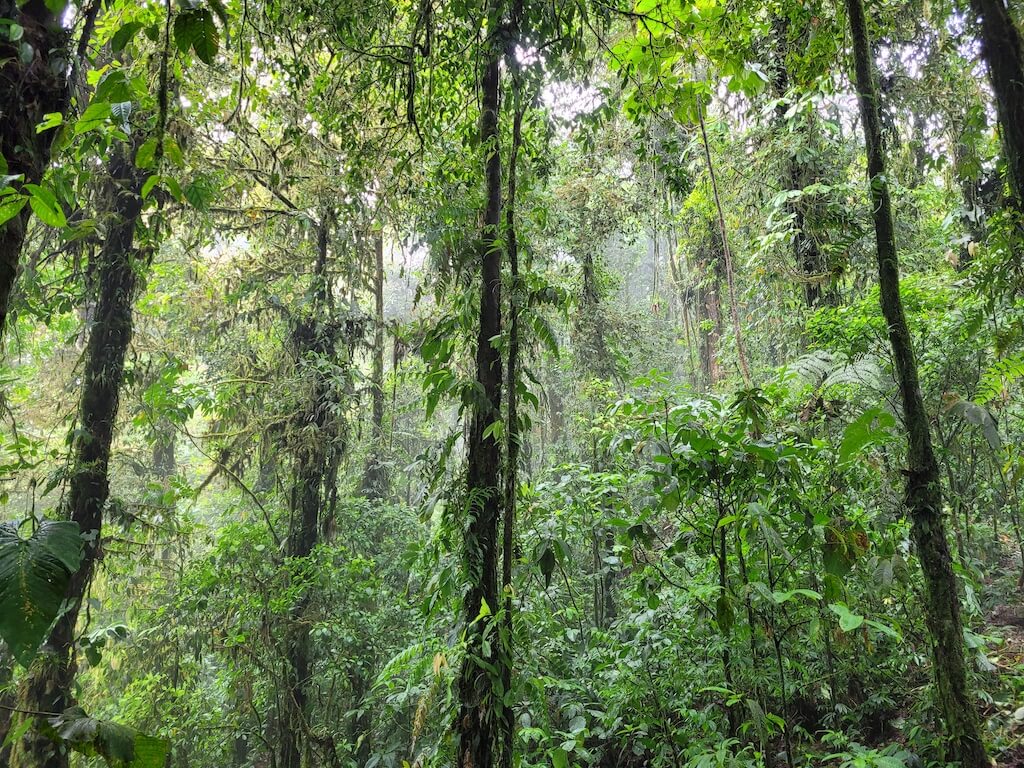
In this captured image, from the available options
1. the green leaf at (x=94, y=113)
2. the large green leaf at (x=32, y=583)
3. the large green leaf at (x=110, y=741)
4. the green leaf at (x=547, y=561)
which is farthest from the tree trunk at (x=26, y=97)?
the green leaf at (x=547, y=561)

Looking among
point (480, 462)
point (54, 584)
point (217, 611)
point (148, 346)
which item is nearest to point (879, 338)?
point (480, 462)

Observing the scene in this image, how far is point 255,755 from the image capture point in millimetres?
6988

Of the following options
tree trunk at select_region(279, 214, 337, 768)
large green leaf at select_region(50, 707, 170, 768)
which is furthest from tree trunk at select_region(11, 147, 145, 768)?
large green leaf at select_region(50, 707, 170, 768)

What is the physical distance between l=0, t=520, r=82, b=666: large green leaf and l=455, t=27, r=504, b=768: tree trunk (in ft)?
5.02

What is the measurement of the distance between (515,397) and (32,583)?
189 centimetres

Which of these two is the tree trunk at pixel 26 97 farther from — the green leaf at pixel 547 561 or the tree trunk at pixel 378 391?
the tree trunk at pixel 378 391

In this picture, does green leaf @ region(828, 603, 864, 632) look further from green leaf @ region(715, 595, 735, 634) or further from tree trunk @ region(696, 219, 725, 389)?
tree trunk @ region(696, 219, 725, 389)

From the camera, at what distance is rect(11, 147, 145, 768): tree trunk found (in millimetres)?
4305

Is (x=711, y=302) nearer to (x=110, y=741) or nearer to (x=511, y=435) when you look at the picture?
(x=511, y=435)

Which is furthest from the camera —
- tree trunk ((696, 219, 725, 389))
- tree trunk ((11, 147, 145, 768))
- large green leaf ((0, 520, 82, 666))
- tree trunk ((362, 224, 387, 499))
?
tree trunk ((696, 219, 725, 389))

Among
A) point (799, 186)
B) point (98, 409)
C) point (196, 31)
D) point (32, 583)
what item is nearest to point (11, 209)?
point (196, 31)

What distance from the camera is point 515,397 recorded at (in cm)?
266

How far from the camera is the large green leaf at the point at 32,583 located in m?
0.94

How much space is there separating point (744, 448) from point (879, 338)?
Result: 177 centimetres
